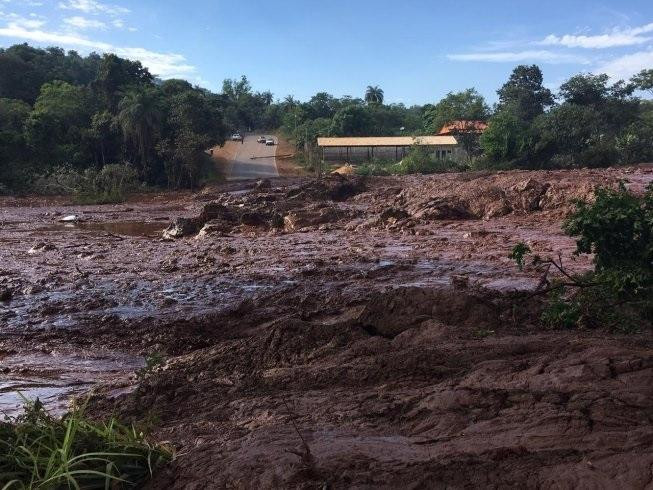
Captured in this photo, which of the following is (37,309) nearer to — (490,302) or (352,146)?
(490,302)

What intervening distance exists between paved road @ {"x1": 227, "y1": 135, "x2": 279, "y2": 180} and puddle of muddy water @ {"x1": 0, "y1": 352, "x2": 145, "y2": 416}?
36993 millimetres

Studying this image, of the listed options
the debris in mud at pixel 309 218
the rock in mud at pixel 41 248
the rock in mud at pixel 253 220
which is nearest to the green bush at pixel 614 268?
the debris in mud at pixel 309 218

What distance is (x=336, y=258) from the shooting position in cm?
1320

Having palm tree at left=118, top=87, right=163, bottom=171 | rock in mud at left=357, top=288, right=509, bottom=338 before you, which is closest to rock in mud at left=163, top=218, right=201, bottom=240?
rock in mud at left=357, top=288, right=509, bottom=338

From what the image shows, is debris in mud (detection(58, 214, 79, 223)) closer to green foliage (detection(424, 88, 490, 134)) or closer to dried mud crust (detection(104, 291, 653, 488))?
dried mud crust (detection(104, 291, 653, 488))

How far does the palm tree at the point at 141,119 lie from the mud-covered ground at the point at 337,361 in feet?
68.8

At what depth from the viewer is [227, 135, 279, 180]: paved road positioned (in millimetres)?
45922

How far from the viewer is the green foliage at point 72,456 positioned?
3.00m

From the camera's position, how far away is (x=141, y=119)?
36062mm

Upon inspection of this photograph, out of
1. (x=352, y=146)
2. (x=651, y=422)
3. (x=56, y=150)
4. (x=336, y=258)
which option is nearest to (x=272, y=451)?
(x=651, y=422)

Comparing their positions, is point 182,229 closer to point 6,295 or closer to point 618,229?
point 6,295

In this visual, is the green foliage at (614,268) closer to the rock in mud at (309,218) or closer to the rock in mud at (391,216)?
the rock in mud at (391,216)

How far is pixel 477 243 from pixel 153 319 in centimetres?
842

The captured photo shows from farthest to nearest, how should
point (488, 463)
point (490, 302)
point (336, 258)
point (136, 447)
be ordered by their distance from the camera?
point (336, 258) → point (490, 302) → point (136, 447) → point (488, 463)
